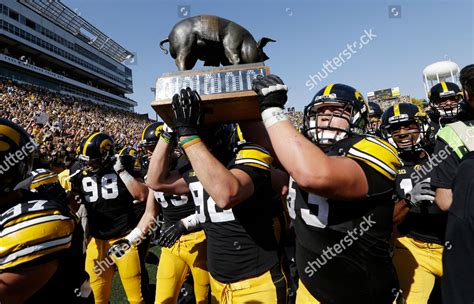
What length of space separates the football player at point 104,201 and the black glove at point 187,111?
88.1 inches

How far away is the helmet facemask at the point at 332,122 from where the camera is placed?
5.79 feet

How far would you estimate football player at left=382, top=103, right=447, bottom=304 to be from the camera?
2.87 metres

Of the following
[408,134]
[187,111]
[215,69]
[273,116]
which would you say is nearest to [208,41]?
[215,69]

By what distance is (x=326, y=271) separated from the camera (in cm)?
181

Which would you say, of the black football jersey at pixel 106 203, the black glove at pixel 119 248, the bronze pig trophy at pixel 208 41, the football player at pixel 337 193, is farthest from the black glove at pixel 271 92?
the black football jersey at pixel 106 203

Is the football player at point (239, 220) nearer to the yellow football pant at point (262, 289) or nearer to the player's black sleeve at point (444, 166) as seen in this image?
the yellow football pant at point (262, 289)

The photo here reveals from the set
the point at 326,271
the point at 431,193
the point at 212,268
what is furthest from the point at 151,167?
the point at 431,193

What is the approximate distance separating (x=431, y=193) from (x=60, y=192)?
3.37m

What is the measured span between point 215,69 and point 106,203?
8.98ft

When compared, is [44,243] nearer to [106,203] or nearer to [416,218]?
[106,203]

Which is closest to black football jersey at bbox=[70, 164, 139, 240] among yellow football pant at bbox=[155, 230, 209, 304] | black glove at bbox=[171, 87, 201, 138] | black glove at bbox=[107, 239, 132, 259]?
black glove at bbox=[107, 239, 132, 259]

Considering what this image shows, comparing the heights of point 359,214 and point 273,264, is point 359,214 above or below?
above

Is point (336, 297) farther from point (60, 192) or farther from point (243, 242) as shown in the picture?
point (60, 192)

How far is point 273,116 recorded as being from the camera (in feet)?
5.01
